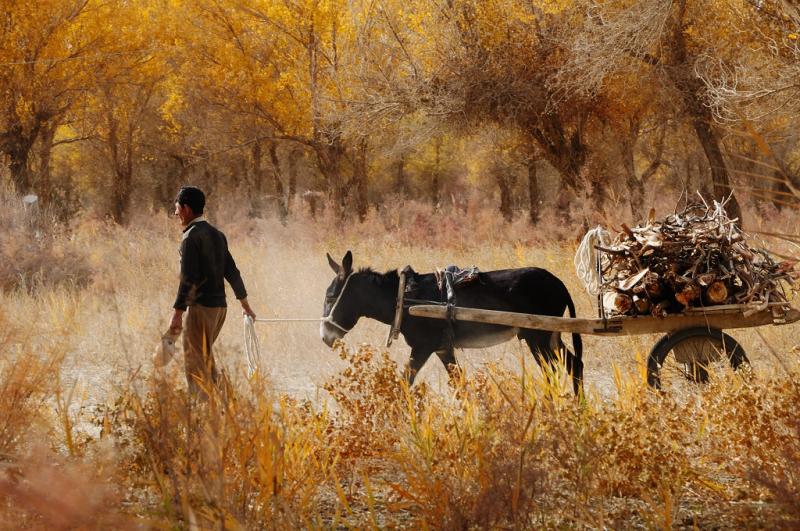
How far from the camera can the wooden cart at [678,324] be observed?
568 centimetres

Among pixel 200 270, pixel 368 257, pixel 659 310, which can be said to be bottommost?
pixel 659 310

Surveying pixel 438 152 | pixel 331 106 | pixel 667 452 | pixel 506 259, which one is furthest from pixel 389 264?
pixel 438 152

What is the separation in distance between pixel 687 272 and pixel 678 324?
15.6 inches

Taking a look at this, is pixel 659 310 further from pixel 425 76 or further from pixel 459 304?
pixel 425 76

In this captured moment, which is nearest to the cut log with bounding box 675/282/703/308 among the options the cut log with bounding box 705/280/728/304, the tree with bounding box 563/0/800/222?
the cut log with bounding box 705/280/728/304

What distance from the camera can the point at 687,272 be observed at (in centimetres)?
564

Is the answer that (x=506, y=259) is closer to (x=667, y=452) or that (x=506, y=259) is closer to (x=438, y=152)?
(x=667, y=452)

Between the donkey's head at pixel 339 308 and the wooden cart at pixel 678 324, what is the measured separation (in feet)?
2.15

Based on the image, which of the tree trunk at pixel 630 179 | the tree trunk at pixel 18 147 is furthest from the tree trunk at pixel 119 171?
the tree trunk at pixel 630 179

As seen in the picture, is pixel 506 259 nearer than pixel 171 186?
Yes

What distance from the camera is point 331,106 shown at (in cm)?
1961

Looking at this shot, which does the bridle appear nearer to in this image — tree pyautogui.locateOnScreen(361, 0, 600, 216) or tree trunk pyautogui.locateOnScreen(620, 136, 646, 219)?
tree pyautogui.locateOnScreen(361, 0, 600, 216)

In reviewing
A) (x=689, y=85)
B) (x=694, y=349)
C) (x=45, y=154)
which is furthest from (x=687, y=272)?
(x=45, y=154)

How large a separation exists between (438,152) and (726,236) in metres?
36.4
